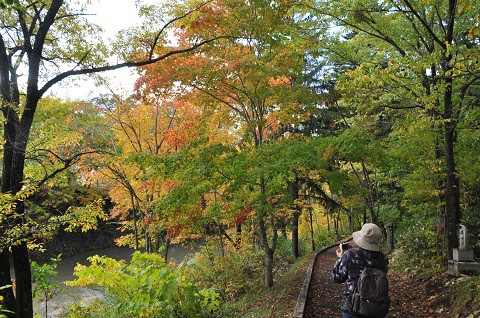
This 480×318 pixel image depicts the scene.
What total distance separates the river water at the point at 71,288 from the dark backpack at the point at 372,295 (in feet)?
23.7

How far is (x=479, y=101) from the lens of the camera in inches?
316

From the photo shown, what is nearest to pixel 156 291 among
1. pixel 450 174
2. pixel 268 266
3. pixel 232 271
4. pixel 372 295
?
pixel 372 295

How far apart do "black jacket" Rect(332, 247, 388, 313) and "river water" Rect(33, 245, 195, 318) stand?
705 centimetres

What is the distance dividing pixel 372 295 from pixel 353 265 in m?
0.32

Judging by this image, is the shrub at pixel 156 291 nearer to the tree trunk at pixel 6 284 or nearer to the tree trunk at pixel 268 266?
the tree trunk at pixel 6 284

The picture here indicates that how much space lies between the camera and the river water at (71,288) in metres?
12.7

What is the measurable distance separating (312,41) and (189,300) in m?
6.77

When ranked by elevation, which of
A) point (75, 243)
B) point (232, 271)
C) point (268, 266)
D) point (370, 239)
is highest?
point (370, 239)

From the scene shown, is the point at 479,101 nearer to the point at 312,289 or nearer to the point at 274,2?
the point at 274,2

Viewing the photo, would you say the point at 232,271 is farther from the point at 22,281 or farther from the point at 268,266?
the point at 22,281

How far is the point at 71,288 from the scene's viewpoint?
16.2 metres

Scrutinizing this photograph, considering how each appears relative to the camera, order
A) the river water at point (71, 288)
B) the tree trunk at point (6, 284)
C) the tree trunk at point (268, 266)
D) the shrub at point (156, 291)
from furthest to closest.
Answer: the river water at point (71, 288)
the tree trunk at point (268, 266)
the tree trunk at point (6, 284)
the shrub at point (156, 291)

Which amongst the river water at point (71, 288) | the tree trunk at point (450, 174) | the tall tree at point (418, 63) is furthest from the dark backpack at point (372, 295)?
the river water at point (71, 288)

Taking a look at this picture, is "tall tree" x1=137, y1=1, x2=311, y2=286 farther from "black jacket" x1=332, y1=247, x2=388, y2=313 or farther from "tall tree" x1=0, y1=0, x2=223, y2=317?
"black jacket" x1=332, y1=247, x2=388, y2=313
